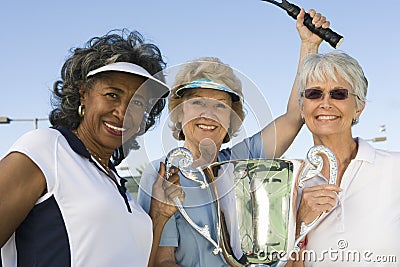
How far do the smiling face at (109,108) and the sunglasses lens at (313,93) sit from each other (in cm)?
71

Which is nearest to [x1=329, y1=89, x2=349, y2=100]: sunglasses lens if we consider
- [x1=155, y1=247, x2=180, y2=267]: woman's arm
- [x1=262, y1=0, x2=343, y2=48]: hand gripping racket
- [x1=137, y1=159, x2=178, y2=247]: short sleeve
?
[x1=262, y1=0, x2=343, y2=48]: hand gripping racket

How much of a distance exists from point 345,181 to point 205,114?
2.00ft

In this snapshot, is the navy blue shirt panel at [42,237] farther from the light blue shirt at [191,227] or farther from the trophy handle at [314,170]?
the trophy handle at [314,170]

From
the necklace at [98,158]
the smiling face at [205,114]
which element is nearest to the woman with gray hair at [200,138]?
the smiling face at [205,114]

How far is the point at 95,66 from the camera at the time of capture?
2.24 meters

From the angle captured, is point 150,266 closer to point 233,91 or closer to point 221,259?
point 221,259

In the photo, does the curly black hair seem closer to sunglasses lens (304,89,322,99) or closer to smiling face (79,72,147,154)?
smiling face (79,72,147,154)

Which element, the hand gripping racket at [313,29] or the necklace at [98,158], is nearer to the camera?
the necklace at [98,158]

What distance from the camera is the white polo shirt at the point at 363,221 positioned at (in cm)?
244

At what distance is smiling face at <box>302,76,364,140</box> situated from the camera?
8.41ft

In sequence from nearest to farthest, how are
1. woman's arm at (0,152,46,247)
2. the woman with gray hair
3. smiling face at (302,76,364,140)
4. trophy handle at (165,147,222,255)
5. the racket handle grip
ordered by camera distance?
woman's arm at (0,152,46,247) < trophy handle at (165,147,222,255) < the woman with gray hair < smiling face at (302,76,364,140) < the racket handle grip

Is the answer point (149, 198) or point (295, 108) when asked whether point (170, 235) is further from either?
point (295, 108)

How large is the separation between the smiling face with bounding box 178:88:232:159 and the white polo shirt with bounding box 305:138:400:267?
1.73ft

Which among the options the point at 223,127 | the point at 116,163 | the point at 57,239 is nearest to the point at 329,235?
the point at 223,127
